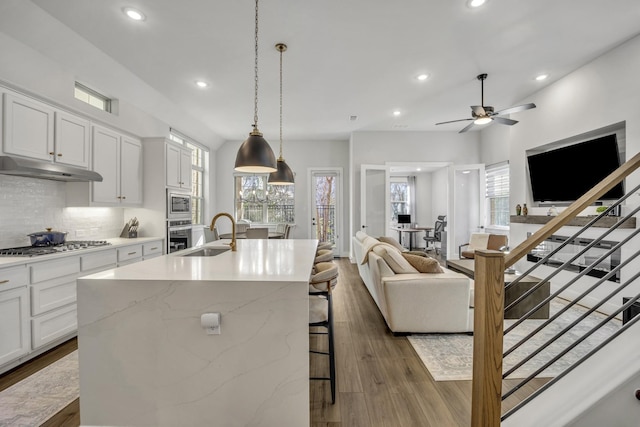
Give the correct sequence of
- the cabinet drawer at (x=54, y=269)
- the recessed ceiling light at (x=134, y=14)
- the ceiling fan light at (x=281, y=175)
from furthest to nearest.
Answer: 1. the ceiling fan light at (x=281, y=175)
2. the recessed ceiling light at (x=134, y=14)
3. the cabinet drawer at (x=54, y=269)

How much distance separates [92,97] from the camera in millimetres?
3748

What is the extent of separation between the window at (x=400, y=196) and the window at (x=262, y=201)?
3.90m

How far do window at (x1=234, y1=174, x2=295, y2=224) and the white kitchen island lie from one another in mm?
5884

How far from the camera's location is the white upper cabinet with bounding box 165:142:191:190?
176 inches

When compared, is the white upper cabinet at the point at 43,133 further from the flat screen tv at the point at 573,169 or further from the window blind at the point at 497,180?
the window blind at the point at 497,180

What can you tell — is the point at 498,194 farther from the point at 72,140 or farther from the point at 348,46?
the point at 72,140

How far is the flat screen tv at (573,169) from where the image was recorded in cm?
355

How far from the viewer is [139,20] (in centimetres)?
272

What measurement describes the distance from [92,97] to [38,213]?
1.62 metres

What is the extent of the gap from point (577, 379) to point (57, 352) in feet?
12.6

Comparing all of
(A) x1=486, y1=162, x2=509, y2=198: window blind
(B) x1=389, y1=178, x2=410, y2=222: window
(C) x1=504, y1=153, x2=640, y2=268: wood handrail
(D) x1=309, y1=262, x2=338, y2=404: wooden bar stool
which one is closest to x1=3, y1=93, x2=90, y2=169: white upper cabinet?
(D) x1=309, y1=262, x2=338, y2=404: wooden bar stool

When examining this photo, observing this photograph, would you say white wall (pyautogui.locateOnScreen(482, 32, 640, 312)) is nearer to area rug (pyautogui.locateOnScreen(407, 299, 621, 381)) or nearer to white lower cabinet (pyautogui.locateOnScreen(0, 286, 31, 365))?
area rug (pyautogui.locateOnScreen(407, 299, 621, 381))

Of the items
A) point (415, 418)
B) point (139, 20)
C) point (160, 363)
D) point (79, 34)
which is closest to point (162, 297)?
point (160, 363)

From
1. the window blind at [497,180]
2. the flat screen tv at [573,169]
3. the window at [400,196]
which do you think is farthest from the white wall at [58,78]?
the window at [400,196]
